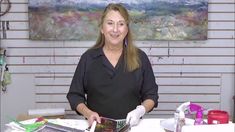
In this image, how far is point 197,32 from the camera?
3.78 meters

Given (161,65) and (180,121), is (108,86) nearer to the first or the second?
(180,121)

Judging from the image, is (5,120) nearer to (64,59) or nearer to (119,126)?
(64,59)

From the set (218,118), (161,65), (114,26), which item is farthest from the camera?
(161,65)

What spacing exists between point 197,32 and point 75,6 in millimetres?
1351

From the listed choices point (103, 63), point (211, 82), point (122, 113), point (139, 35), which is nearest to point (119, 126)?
point (122, 113)

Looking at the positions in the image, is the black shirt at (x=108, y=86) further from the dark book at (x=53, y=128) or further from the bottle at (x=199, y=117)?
the bottle at (x=199, y=117)

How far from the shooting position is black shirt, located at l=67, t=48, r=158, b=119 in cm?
252

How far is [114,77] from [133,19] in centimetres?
137

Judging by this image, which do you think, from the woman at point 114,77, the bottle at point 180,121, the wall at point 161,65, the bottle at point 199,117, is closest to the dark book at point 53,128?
the woman at point 114,77

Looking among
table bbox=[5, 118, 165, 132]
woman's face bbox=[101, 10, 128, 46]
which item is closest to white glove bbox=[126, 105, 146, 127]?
table bbox=[5, 118, 165, 132]

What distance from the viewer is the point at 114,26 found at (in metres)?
2.45

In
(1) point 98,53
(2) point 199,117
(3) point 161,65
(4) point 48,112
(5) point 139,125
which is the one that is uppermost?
(1) point 98,53

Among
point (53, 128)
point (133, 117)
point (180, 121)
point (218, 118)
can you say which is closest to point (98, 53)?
point (133, 117)

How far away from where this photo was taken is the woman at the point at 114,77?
2484mm
